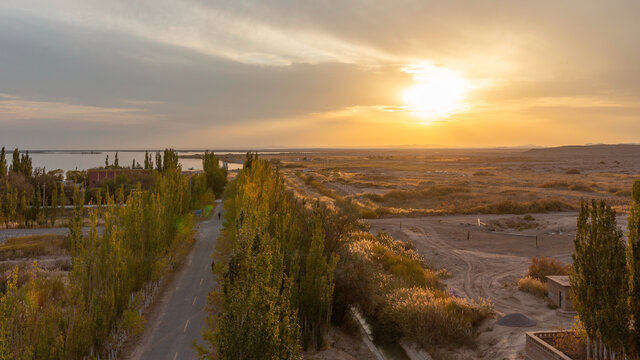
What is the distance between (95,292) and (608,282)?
15.4m

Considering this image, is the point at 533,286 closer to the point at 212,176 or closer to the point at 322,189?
the point at 322,189

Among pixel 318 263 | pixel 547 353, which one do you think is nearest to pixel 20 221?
pixel 318 263

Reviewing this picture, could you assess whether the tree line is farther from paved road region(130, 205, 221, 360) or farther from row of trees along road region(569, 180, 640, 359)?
row of trees along road region(569, 180, 640, 359)

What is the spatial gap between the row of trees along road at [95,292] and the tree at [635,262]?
14.6 m

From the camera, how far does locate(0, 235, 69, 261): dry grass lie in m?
26.7

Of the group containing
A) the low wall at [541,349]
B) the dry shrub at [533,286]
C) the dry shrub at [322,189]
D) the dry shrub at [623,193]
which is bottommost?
the dry shrub at [533,286]

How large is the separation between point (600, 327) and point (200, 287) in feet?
55.6

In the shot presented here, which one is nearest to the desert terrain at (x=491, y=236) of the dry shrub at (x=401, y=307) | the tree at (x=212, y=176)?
the dry shrub at (x=401, y=307)

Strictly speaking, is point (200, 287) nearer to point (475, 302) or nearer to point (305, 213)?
point (305, 213)

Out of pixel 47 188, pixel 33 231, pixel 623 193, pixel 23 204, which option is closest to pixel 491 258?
pixel 33 231

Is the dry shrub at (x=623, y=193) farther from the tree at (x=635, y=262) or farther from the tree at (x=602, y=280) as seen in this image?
the tree at (x=635, y=262)

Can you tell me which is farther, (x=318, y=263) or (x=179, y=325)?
(x=179, y=325)

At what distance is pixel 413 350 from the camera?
15.9 meters

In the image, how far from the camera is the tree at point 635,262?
10.1m
